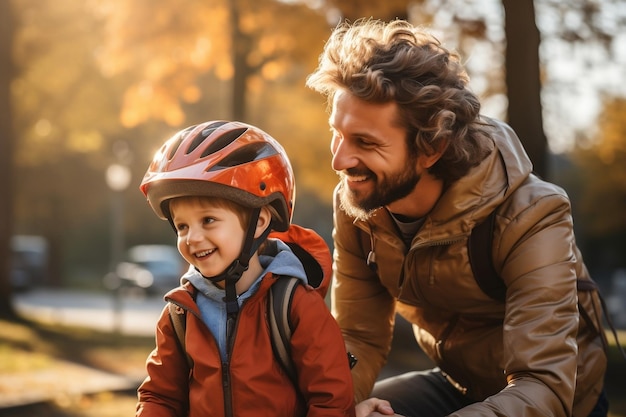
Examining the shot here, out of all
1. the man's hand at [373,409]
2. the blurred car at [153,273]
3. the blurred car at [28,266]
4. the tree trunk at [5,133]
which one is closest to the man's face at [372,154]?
the man's hand at [373,409]

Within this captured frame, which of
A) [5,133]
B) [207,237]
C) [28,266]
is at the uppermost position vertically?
[207,237]

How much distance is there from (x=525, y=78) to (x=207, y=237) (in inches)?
224

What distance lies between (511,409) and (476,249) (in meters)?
0.61

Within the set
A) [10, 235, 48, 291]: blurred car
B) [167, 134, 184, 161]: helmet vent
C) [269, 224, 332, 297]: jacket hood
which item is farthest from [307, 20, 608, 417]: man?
[10, 235, 48, 291]: blurred car

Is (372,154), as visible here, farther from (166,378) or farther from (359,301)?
(166,378)

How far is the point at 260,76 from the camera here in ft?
50.2

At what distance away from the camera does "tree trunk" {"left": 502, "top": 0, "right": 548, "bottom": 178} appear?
7.93 m

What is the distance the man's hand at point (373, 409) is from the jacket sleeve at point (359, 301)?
2.40ft

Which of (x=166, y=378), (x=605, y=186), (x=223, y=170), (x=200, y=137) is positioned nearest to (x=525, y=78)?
(x=200, y=137)

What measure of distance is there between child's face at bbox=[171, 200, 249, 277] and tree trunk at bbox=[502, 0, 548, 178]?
18.0ft

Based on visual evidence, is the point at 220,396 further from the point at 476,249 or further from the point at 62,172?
the point at 62,172

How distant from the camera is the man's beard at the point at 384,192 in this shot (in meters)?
3.34

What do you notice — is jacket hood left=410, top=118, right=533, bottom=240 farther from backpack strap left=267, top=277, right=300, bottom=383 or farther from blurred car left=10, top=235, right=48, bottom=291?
blurred car left=10, top=235, right=48, bottom=291

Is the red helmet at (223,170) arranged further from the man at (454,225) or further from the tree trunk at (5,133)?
the tree trunk at (5,133)
